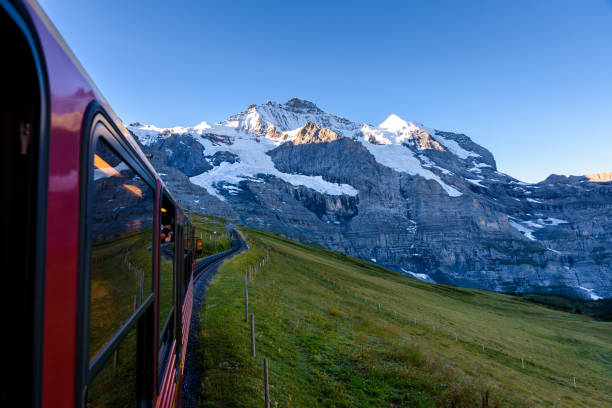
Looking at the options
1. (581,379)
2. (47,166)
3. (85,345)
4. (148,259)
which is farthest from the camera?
(581,379)

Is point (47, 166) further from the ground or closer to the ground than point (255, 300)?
further from the ground

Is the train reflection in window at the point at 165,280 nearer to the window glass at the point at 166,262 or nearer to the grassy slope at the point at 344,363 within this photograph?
the window glass at the point at 166,262

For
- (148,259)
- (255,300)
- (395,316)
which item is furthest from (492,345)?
(148,259)

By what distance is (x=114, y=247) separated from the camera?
2629 millimetres

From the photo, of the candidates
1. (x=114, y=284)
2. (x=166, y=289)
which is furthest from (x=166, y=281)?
(x=114, y=284)

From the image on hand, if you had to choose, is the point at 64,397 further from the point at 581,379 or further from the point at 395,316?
the point at 581,379

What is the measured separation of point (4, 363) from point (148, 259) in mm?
2710

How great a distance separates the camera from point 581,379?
28750mm

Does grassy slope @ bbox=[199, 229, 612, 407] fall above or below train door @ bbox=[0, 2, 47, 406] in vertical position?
below

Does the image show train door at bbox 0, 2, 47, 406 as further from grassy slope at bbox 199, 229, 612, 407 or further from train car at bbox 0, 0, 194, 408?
grassy slope at bbox 199, 229, 612, 407

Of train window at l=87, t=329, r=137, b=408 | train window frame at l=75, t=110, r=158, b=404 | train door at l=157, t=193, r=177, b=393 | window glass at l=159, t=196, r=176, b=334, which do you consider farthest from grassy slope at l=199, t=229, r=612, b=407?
train window frame at l=75, t=110, r=158, b=404

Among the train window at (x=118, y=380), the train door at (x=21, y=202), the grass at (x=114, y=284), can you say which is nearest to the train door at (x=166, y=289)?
the train window at (x=118, y=380)

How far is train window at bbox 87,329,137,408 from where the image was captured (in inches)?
89.3

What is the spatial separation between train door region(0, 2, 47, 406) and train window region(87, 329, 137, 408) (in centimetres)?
87
